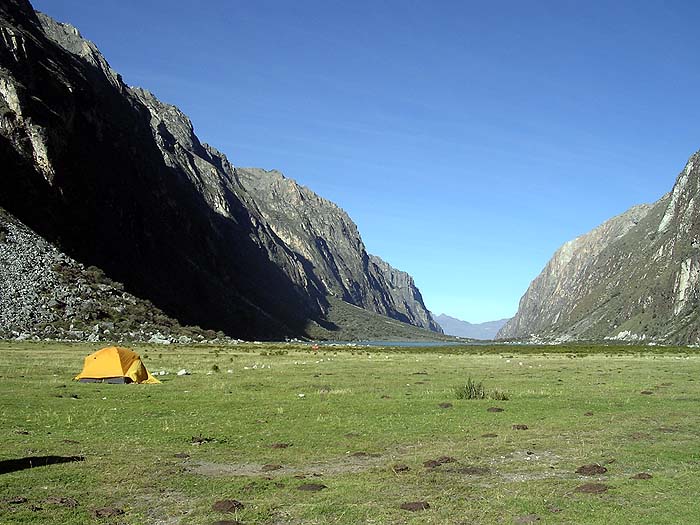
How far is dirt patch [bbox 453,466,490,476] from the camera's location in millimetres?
15336

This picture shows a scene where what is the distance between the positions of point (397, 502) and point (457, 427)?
997cm

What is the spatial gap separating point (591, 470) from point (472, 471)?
3.05 m

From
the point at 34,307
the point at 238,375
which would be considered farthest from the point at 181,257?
the point at 238,375

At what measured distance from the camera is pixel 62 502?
12539 millimetres

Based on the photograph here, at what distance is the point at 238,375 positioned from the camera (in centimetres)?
4512

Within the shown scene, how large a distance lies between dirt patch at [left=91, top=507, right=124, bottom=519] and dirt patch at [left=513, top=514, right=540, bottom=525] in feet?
25.7

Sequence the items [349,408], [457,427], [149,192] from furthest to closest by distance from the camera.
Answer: [149,192] → [349,408] → [457,427]

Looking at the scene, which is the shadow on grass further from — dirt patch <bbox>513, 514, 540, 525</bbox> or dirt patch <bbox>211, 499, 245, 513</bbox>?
dirt patch <bbox>513, 514, 540, 525</bbox>

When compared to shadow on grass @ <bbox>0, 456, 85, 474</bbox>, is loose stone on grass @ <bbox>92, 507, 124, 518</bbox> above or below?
above

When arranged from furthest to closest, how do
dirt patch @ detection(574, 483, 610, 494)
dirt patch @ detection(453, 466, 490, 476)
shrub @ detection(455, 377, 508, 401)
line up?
shrub @ detection(455, 377, 508, 401) → dirt patch @ detection(453, 466, 490, 476) → dirt patch @ detection(574, 483, 610, 494)

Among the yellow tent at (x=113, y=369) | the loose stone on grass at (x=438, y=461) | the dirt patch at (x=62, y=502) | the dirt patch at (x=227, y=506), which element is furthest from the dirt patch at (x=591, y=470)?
the yellow tent at (x=113, y=369)

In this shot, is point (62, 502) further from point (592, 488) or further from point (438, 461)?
point (592, 488)

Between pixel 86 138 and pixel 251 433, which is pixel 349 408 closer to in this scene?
pixel 251 433

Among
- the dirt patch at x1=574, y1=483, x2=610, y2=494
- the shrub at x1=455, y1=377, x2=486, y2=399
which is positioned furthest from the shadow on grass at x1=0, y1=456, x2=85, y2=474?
the shrub at x1=455, y1=377, x2=486, y2=399
